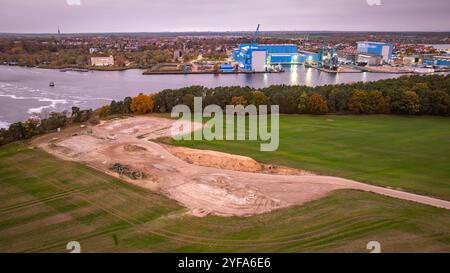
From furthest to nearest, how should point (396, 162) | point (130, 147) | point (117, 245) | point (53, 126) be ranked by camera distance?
point (53, 126)
point (130, 147)
point (396, 162)
point (117, 245)

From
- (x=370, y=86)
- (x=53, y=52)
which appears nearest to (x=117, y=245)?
(x=370, y=86)

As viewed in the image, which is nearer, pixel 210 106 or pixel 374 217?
pixel 374 217

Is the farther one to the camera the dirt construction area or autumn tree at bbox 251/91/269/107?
autumn tree at bbox 251/91/269/107

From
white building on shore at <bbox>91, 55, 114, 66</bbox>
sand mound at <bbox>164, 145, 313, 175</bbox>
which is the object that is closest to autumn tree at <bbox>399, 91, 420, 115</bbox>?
sand mound at <bbox>164, 145, 313, 175</bbox>

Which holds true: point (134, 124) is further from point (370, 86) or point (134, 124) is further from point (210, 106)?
point (370, 86)

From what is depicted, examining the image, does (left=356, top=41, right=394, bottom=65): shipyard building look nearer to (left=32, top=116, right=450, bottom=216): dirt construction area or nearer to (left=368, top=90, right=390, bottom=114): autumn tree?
(left=368, top=90, right=390, bottom=114): autumn tree

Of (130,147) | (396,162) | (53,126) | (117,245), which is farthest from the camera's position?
(53,126)

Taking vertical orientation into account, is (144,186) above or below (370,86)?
below
